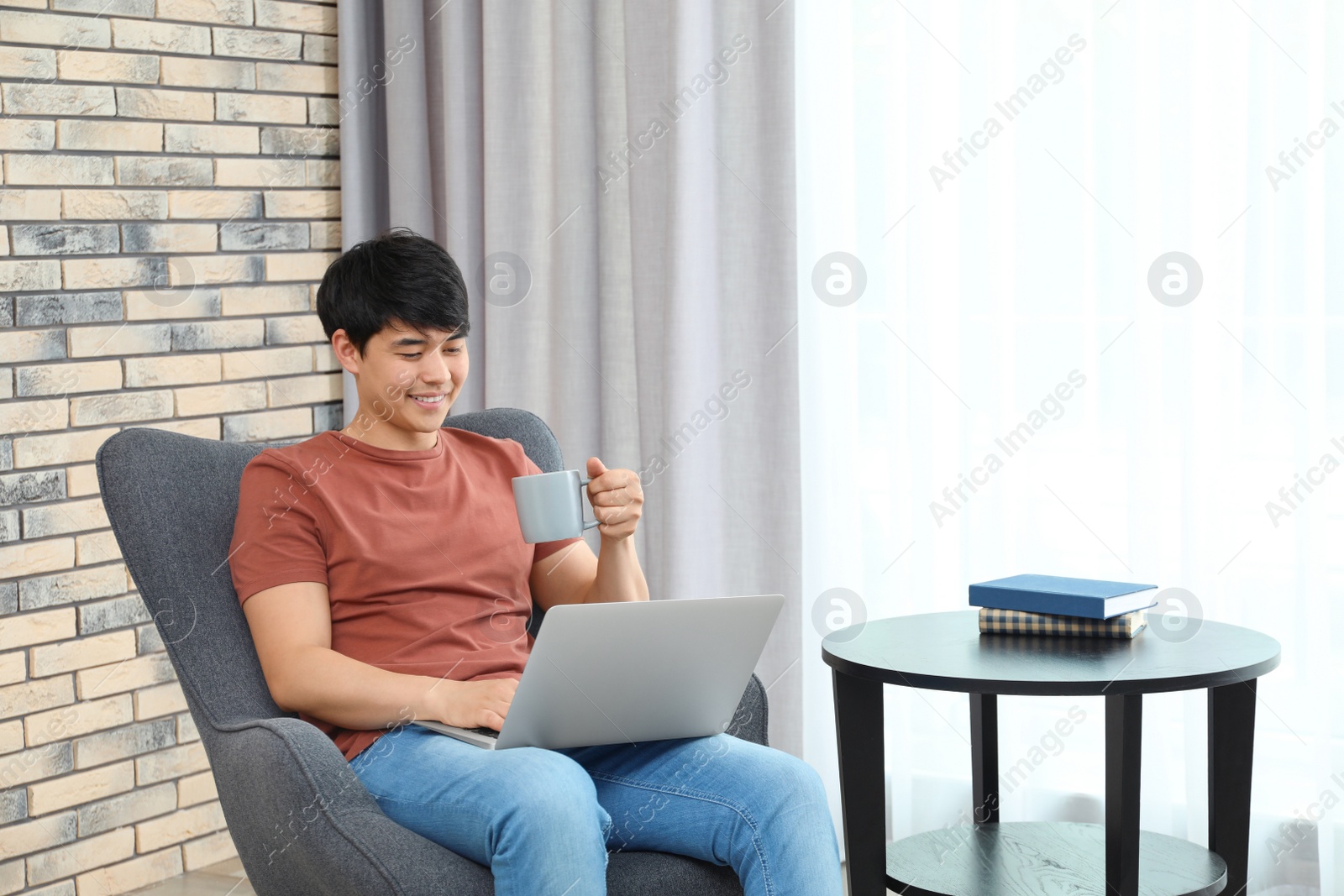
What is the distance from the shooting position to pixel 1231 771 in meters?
1.79

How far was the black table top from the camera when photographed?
1.59 metres

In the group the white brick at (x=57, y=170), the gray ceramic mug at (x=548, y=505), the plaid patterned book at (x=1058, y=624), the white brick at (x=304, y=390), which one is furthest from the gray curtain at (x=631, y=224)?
the gray ceramic mug at (x=548, y=505)

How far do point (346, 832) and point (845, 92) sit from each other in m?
1.63

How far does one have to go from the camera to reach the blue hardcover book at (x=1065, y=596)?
5.78ft

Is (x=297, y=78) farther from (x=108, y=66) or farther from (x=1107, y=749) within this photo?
(x=1107, y=749)

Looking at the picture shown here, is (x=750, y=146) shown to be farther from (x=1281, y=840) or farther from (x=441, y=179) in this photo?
(x=1281, y=840)

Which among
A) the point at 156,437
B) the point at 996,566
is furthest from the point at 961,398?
the point at 156,437

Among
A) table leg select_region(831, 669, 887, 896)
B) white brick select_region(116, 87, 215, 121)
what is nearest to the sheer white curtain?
table leg select_region(831, 669, 887, 896)

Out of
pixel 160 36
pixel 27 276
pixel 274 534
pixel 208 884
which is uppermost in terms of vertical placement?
pixel 160 36

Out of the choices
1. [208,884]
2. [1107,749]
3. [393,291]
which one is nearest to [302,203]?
[393,291]

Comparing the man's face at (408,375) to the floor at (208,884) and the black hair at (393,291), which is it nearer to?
the black hair at (393,291)

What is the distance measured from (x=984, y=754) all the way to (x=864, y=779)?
314mm

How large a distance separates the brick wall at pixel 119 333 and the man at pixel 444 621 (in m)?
0.90

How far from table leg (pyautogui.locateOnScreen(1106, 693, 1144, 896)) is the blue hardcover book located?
0.18m
